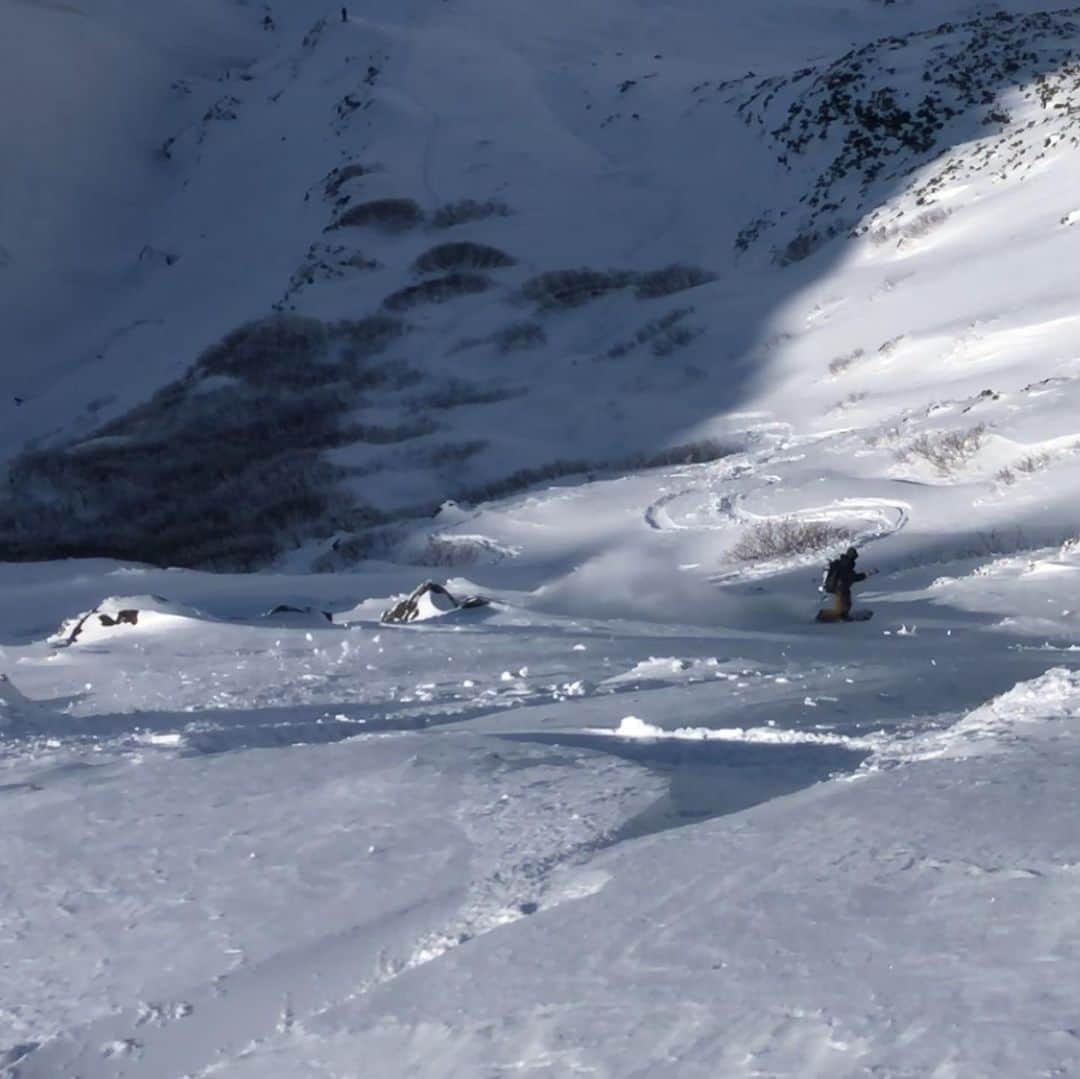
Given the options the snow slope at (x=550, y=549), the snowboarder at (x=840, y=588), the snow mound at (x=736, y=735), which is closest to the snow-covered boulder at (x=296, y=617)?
the snow slope at (x=550, y=549)

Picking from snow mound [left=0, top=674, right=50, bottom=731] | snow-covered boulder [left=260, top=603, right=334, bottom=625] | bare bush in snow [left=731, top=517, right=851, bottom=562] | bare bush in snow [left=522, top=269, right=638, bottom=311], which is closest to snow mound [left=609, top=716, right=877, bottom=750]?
snow mound [left=0, top=674, right=50, bottom=731]

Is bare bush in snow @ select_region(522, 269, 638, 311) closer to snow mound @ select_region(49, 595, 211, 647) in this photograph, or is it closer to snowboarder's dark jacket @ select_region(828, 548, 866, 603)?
snow mound @ select_region(49, 595, 211, 647)

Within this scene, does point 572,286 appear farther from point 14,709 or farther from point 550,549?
point 14,709

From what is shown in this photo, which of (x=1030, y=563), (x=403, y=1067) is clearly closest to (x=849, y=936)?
(x=403, y=1067)

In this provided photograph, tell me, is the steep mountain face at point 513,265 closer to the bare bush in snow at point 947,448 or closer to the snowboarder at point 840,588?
the bare bush in snow at point 947,448

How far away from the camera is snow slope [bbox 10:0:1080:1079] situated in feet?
9.62

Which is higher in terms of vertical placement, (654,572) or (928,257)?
(928,257)

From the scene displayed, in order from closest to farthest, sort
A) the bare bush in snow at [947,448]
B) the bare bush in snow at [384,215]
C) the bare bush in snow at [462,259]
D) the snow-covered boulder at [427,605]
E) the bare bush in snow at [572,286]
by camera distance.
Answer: the snow-covered boulder at [427,605] < the bare bush in snow at [947,448] < the bare bush in snow at [572,286] < the bare bush in snow at [462,259] < the bare bush in snow at [384,215]

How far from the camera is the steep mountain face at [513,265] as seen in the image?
64.5 feet

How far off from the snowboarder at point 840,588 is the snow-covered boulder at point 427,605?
207cm

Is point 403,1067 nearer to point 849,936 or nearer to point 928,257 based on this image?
point 849,936

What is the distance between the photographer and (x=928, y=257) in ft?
70.9

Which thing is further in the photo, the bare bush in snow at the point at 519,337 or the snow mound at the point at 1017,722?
the bare bush in snow at the point at 519,337

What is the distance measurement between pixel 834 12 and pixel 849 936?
39.3 metres
